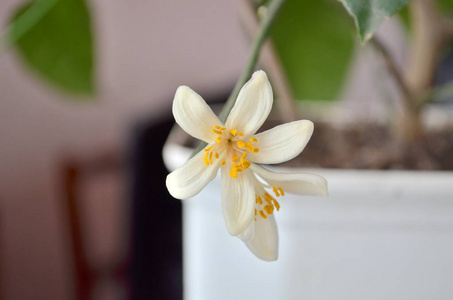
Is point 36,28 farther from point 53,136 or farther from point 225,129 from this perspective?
point 53,136

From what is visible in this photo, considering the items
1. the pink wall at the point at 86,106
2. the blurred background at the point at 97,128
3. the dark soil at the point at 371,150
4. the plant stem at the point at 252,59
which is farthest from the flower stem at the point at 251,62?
the pink wall at the point at 86,106

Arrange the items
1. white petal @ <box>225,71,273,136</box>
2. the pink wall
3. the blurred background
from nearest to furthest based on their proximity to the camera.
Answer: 1. white petal @ <box>225,71,273,136</box>
2. the blurred background
3. the pink wall

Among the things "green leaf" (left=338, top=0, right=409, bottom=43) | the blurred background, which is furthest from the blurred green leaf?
the blurred background

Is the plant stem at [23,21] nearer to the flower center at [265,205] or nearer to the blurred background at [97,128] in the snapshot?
the flower center at [265,205]

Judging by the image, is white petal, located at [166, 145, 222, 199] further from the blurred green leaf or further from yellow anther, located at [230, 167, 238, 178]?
the blurred green leaf

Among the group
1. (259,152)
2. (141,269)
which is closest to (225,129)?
(259,152)

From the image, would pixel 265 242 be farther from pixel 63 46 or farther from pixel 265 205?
pixel 63 46

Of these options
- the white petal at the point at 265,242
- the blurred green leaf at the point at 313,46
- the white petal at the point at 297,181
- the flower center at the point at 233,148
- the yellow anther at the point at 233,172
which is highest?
the blurred green leaf at the point at 313,46
